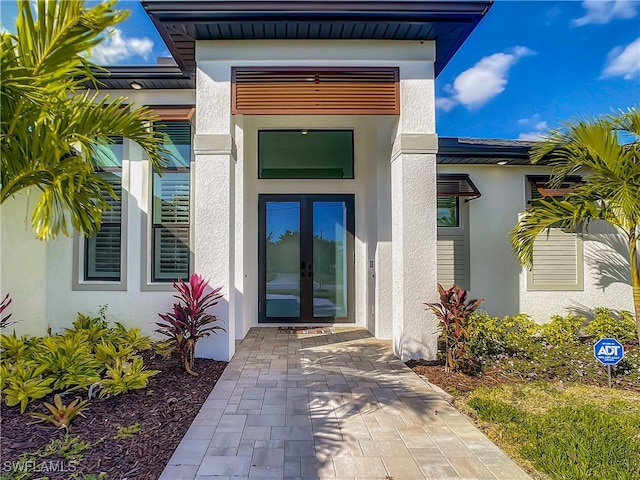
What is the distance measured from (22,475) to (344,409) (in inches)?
103

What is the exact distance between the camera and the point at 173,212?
665 cm

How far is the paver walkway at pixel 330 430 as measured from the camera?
8.91 ft

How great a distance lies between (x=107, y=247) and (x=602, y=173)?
7.97 meters

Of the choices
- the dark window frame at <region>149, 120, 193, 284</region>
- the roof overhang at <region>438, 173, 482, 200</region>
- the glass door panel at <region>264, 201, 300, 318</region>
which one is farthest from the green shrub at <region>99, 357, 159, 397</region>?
the roof overhang at <region>438, 173, 482, 200</region>

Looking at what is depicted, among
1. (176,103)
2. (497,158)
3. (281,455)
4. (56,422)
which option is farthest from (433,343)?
(176,103)

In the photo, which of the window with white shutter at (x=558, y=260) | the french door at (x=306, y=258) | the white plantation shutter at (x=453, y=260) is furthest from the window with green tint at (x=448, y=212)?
the french door at (x=306, y=258)

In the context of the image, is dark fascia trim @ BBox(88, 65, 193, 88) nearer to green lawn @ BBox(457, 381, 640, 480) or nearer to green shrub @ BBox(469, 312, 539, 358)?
green shrub @ BBox(469, 312, 539, 358)

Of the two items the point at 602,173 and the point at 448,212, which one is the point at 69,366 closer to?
the point at 448,212

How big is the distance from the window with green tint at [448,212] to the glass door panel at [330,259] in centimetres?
199

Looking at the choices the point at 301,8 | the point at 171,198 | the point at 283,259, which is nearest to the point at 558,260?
the point at 283,259

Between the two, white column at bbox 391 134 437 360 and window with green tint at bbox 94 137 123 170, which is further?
window with green tint at bbox 94 137 123 170

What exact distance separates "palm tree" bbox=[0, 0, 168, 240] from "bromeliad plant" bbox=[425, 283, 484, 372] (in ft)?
14.1

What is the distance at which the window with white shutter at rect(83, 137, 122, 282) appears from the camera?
6621 millimetres

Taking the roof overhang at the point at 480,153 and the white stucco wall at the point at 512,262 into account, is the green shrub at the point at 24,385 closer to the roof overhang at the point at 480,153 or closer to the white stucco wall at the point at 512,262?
the roof overhang at the point at 480,153
